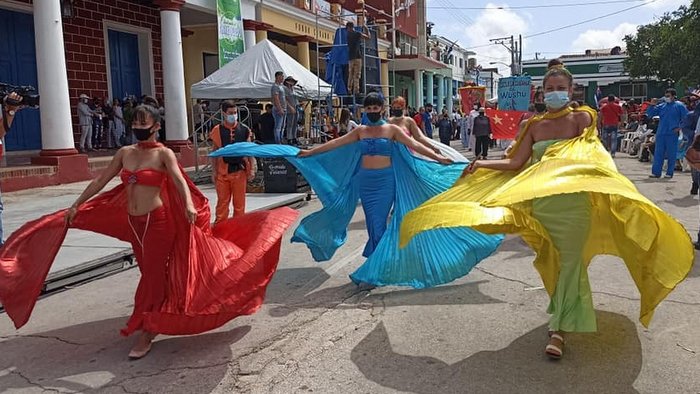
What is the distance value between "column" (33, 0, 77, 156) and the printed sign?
43.6 ft

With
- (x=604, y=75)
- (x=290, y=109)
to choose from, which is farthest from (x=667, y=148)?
(x=604, y=75)

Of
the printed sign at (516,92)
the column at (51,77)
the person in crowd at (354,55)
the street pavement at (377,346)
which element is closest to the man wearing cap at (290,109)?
the person in crowd at (354,55)

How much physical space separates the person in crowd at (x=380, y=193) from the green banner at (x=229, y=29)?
1208cm

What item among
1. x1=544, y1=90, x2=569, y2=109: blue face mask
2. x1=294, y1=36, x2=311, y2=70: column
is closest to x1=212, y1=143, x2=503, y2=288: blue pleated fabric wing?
x1=544, y1=90, x2=569, y2=109: blue face mask

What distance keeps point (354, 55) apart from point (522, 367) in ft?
39.0

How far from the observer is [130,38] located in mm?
18672

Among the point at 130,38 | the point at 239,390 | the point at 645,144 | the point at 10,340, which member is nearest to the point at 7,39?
the point at 130,38

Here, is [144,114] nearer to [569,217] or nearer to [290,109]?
[569,217]

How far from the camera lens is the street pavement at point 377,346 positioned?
3.71 meters

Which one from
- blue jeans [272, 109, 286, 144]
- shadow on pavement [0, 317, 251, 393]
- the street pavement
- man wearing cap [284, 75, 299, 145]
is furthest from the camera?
man wearing cap [284, 75, 299, 145]

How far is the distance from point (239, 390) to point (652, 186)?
10.8 meters

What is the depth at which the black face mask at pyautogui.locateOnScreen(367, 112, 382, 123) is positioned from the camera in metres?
5.73

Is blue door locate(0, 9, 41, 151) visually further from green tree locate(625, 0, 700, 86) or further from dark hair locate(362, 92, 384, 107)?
green tree locate(625, 0, 700, 86)

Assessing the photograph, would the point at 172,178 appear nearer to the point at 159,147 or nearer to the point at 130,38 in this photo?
the point at 159,147
